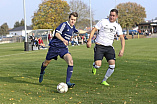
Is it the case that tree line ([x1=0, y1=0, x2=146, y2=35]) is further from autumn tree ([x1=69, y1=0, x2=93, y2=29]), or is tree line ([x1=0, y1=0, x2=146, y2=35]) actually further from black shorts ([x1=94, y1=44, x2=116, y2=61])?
black shorts ([x1=94, y1=44, x2=116, y2=61])

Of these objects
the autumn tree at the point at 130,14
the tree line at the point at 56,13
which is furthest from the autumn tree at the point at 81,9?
the autumn tree at the point at 130,14

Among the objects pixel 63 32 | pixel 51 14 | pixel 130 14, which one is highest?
pixel 130 14

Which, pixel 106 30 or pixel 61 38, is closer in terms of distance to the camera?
pixel 61 38

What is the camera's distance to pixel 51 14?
72438 mm

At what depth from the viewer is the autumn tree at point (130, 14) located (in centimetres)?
9015

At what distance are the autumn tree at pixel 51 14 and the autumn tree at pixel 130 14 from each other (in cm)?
2402

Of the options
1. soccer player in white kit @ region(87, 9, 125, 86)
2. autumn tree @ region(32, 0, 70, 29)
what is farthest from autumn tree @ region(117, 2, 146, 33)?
soccer player in white kit @ region(87, 9, 125, 86)

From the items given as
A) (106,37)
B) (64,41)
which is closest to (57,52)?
(64,41)

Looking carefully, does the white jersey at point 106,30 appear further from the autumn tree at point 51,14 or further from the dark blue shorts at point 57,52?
the autumn tree at point 51,14

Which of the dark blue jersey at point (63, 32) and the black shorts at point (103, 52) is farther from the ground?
the dark blue jersey at point (63, 32)

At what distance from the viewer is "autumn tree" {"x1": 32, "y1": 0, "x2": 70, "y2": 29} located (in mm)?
72375

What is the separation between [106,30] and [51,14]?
6575 centimetres

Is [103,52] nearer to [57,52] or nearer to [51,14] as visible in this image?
[57,52]

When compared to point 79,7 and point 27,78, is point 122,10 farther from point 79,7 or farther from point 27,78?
point 27,78
